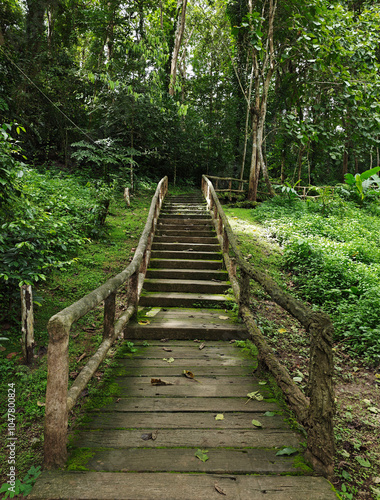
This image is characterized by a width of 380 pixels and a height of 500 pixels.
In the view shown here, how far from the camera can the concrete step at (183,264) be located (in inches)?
242

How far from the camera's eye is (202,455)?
83.4 inches

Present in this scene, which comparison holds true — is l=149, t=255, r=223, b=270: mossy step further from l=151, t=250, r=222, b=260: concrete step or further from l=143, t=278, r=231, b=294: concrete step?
l=143, t=278, r=231, b=294: concrete step

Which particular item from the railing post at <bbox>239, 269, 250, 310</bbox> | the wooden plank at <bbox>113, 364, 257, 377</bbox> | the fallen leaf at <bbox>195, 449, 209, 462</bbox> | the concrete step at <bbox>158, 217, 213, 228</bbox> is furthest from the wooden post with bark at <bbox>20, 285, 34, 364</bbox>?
the concrete step at <bbox>158, 217, 213, 228</bbox>

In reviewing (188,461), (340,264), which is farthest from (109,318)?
(340,264)

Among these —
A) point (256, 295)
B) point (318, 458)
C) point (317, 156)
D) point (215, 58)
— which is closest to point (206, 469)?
point (318, 458)

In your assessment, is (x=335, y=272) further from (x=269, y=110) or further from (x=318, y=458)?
(x=269, y=110)

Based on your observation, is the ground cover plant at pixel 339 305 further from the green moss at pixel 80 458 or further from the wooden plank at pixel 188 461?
the green moss at pixel 80 458

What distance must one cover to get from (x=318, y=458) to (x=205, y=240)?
221 inches

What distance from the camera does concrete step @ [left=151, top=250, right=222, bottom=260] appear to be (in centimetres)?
654

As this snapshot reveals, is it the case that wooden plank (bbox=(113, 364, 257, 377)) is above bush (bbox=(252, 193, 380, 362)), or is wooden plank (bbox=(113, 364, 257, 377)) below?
below

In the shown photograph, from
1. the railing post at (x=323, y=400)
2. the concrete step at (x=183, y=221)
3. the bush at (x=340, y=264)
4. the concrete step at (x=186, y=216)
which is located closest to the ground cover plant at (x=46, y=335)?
the concrete step at (x=183, y=221)

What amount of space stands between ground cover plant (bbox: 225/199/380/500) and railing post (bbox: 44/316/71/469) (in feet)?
6.33

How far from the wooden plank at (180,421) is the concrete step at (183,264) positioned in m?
3.75

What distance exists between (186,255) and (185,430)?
4402mm
